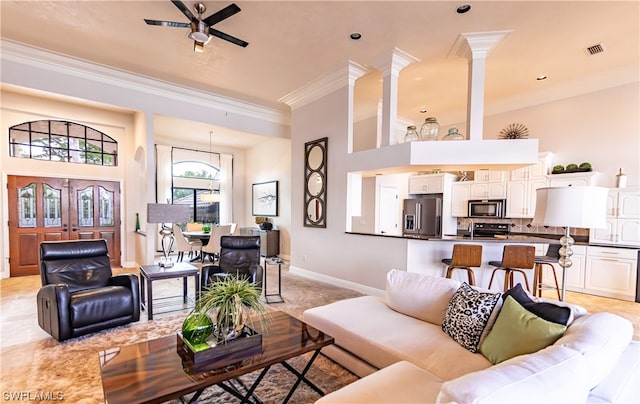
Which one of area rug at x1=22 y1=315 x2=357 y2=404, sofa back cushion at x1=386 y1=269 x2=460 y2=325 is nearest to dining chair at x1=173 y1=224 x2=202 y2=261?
area rug at x1=22 y1=315 x2=357 y2=404

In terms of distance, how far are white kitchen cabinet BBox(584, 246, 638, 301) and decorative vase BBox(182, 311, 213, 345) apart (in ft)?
18.8

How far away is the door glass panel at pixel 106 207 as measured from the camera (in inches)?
234

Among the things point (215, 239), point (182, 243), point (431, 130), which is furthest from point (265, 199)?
point (431, 130)

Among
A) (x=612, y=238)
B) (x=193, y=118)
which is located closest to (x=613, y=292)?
(x=612, y=238)

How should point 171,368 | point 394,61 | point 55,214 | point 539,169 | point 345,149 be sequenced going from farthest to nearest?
point 55,214
point 539,169
point 345,149
point 394,61
point 171,368

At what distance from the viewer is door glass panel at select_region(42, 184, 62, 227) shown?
542 cm

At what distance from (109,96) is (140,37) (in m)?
1.66

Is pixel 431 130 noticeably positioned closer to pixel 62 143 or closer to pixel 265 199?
pixel 265 199

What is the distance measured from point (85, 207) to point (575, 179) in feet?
30.0

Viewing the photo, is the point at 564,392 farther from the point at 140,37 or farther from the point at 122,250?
the point at 122,250

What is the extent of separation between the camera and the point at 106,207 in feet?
19.7

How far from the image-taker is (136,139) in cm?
584

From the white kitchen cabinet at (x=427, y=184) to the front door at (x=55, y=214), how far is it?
6.63 meters

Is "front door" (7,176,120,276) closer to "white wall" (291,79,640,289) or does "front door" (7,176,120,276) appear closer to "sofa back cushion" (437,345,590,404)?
"white wall" (291,79,640,289)
